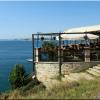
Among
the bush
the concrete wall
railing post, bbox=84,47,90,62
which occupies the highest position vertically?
railing post, bbox=84,47,90,62

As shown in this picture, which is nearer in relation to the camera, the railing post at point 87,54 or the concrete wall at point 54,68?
the concrete wall at point 54,68

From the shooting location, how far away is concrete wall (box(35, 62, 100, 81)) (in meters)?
23.0

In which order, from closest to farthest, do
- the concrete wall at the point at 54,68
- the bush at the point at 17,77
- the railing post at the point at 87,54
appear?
the concrete wall at the point at 54,68, the railing post at the point at 87,54, the bush at the point at 17,77

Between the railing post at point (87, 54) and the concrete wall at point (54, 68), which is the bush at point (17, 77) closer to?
the concrete wall at point (54, 68)

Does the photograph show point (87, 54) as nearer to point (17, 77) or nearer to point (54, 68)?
point (54, 68)

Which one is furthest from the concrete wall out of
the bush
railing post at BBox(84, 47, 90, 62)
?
the bush

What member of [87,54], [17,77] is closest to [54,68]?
[87,54]

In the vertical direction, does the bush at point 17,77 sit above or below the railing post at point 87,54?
below

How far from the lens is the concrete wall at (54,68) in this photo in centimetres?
2297

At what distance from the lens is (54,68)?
23.3 m

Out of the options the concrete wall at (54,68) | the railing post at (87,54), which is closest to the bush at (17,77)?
the concrete wall at (54,68)

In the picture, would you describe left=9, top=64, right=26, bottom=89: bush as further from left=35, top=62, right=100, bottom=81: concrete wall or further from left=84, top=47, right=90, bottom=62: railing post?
left=84, top=47, right=90, bottom=62: railing post

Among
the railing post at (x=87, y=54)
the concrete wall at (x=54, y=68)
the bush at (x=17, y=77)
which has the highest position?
the railing post at (x=87, y=54)

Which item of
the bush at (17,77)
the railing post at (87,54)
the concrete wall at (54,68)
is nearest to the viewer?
the concrete wall at (54,68)
